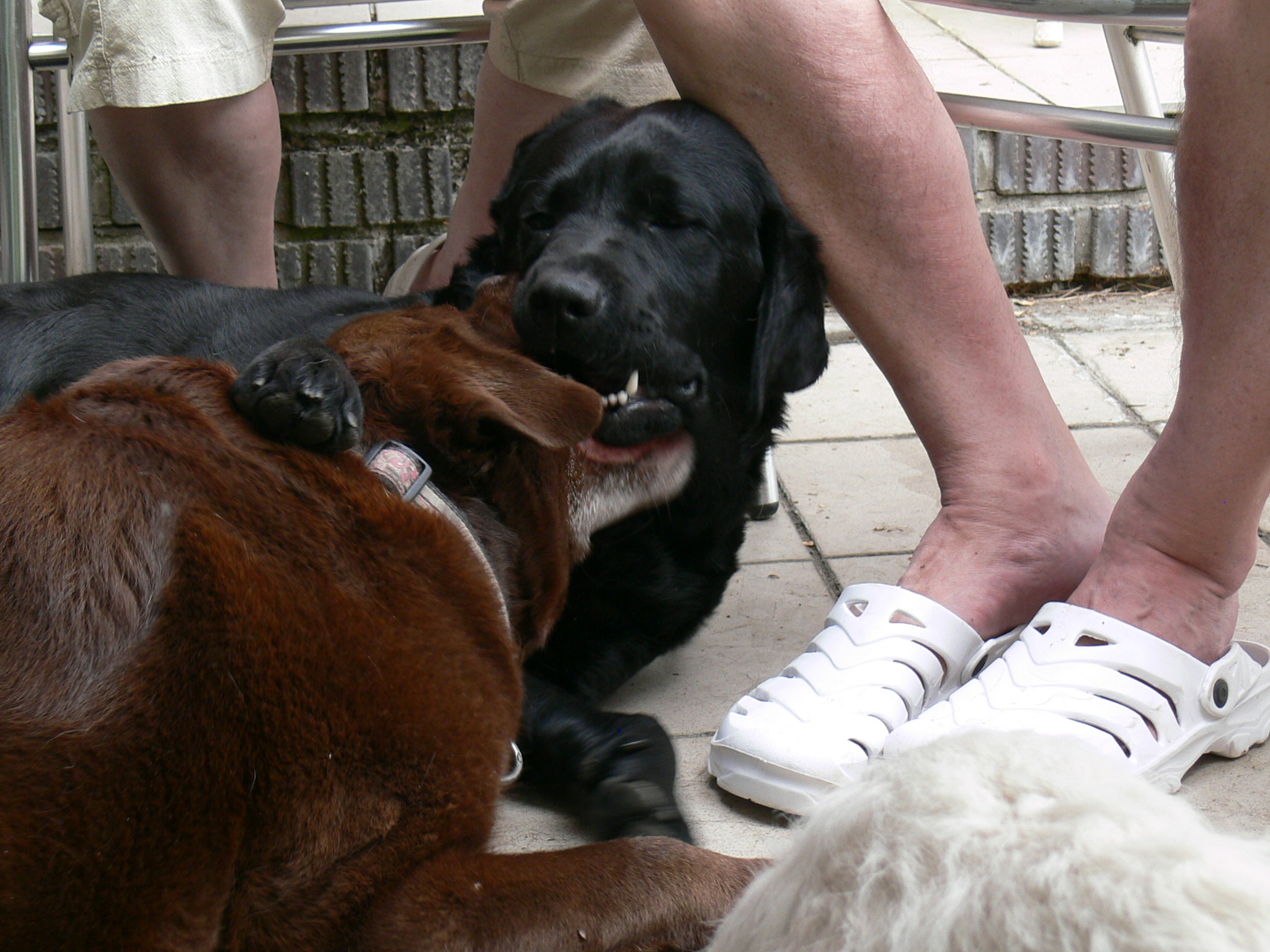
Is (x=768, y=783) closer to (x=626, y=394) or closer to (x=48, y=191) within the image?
(x=626, y=394)

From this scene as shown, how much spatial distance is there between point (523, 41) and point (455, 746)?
179cm

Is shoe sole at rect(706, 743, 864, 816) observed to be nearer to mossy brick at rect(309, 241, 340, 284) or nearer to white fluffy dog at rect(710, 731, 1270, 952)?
white fluffy dog at rect(710, 731, 1270, 952)

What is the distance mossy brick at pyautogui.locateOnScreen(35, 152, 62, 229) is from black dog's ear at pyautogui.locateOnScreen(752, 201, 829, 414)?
250cm

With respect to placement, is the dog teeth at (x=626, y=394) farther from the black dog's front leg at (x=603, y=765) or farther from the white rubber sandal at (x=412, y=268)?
the white rubber sandal at (x=412, y=268)

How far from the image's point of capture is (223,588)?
123cm

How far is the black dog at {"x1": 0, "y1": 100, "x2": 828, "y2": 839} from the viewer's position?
6.00ft

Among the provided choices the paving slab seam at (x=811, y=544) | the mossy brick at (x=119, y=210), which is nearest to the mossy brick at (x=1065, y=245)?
the paving slab seam at (x=811, y=544)

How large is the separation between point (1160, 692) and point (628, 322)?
0.86 metres

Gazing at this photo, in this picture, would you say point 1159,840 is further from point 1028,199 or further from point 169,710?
point 1028,199

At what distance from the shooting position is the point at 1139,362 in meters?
3.48

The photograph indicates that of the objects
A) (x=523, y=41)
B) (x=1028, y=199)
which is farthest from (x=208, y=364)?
(x=1028, y=199)

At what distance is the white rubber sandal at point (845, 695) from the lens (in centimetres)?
153

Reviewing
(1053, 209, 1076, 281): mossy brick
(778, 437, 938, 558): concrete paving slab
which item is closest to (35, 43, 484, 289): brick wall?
(778, 437, 938, 558): concrete paving slab

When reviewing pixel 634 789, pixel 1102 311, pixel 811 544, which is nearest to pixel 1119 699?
pixel 634 789
